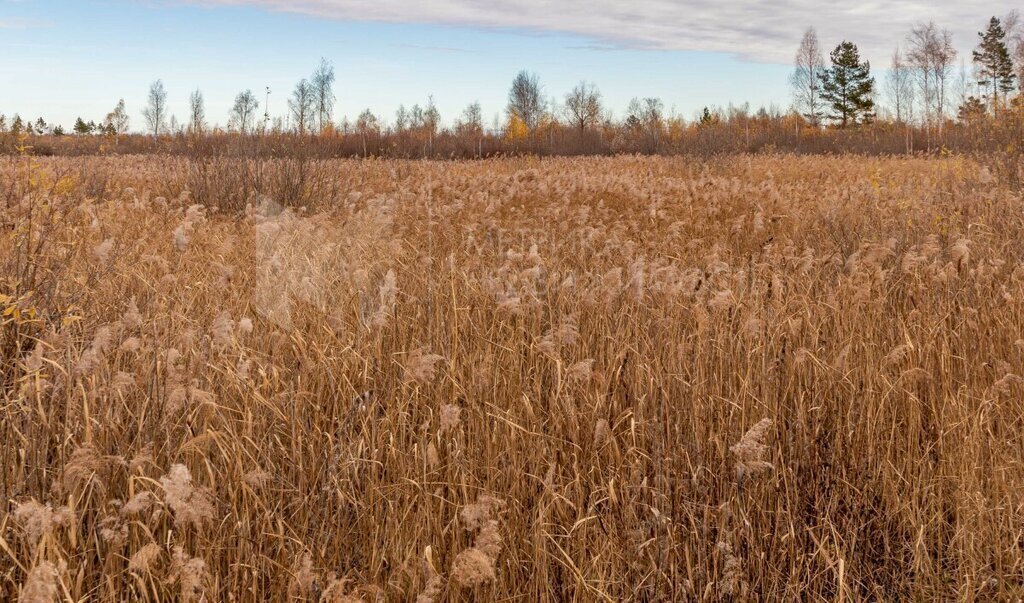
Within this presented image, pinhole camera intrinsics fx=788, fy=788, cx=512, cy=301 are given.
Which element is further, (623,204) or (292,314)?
(623,204)

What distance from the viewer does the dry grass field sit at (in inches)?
89.8

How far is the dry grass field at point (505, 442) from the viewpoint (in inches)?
89.8

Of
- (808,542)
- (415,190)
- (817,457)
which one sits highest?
(415,190)

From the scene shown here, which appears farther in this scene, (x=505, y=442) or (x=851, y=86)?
(x=851, y=86)

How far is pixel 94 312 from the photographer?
4.25 m

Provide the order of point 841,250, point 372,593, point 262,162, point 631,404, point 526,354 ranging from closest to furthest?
point 372,593 → point 631,404 → point 526,354 → point 841,250 → point 262,162

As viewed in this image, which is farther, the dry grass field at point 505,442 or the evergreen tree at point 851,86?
the evergreen tree at point 851,86

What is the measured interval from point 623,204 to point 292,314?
6259 mm

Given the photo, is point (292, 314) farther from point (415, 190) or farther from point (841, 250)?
point (415, 190)

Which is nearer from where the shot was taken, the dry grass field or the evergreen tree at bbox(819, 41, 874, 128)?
the dry grass field

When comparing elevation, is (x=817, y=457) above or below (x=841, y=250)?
below

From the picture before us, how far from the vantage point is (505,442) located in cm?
287

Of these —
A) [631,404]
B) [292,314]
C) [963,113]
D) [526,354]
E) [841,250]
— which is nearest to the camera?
[631,404]

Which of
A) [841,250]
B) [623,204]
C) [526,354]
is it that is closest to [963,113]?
[623,204]
